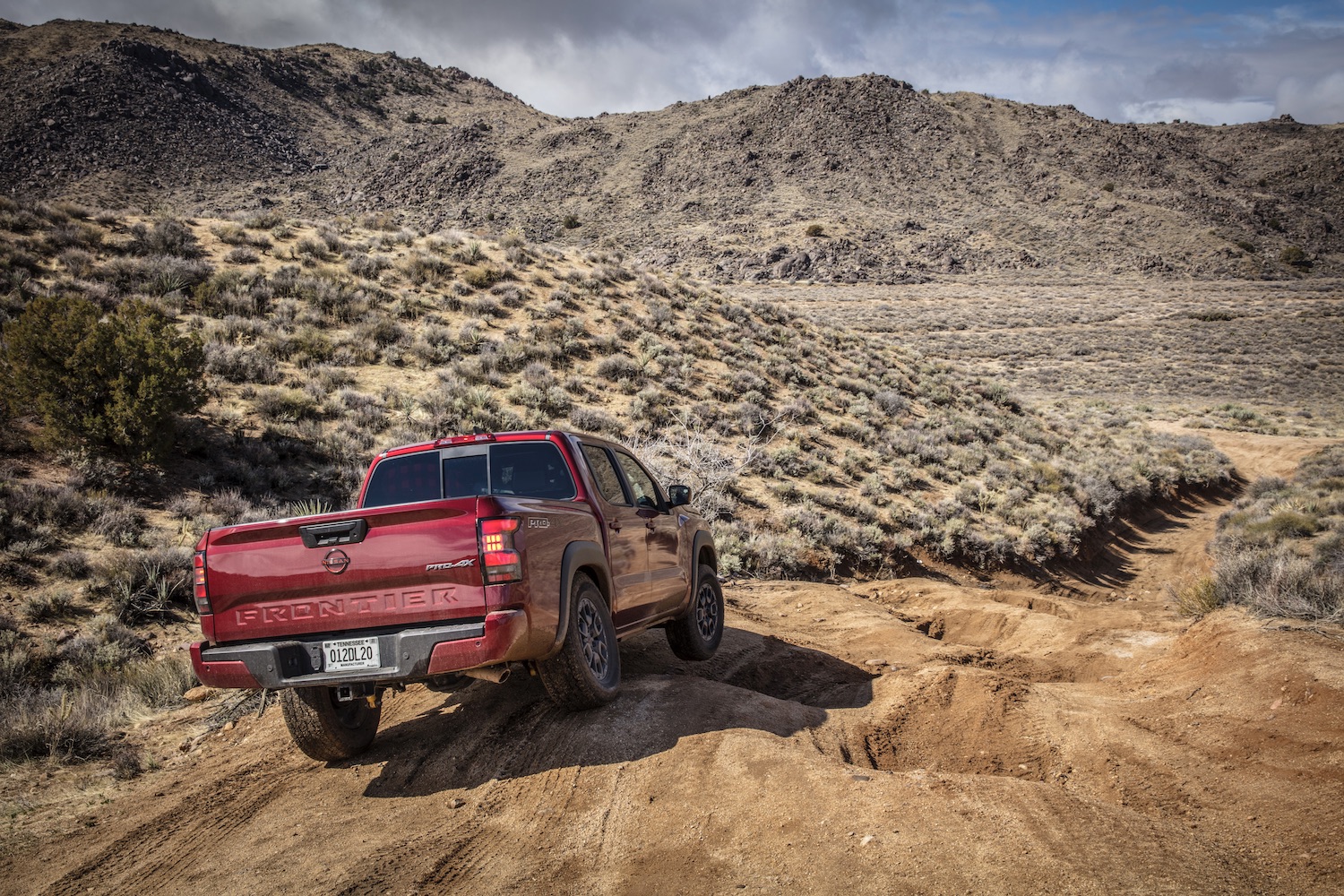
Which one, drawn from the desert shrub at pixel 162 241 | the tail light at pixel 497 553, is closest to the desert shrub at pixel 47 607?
the tail light at pixel 497 553

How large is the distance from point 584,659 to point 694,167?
80164mm

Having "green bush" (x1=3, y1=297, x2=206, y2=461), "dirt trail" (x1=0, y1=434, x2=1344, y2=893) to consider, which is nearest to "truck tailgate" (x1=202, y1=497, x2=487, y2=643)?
"dirt trail" (x1=0, y1=434, x2=1344, y2=893)

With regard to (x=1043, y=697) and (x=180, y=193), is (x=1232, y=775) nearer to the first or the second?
(x=1043, y=697)

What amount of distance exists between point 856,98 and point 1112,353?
59.7 meters

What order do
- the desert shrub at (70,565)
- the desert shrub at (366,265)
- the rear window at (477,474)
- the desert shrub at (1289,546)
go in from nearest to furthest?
the rear window at (477,474), the desert shrub at (1289,546), the desert shrub at (70,565), the desert shrub at (366,265)

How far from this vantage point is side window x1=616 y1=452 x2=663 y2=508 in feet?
20.6

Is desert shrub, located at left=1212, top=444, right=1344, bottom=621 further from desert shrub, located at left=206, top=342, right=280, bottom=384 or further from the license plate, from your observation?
desert shrub, located at left=206, top=342, right=280, bottom=384

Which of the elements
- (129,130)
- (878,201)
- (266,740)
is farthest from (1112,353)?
(129,130)

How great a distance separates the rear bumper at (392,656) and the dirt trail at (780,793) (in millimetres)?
819

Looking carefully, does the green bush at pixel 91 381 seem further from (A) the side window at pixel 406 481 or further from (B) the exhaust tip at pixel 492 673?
(B) the exhaust tip at pixel 492 673

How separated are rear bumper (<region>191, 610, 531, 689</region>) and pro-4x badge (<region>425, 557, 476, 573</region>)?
0.98 ft

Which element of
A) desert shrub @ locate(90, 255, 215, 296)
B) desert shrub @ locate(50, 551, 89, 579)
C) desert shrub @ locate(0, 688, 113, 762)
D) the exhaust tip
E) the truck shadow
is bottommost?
desert shrub @ locate(0, 688, 113, 762)

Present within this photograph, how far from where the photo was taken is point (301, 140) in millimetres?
69750

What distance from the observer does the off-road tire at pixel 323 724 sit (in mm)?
4688
